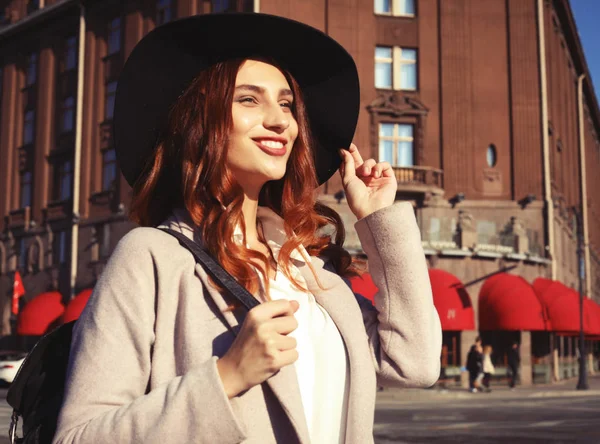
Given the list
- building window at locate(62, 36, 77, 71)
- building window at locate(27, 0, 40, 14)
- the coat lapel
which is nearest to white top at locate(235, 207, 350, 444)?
the coat lapel

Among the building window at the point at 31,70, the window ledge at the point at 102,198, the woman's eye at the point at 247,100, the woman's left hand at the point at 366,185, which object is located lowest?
the woman's left hand at the point at 366,185

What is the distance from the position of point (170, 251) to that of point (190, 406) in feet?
1.49

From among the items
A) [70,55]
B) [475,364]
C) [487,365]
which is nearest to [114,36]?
[70,55]

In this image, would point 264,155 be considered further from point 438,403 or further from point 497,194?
point 497,194

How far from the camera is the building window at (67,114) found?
113 ft

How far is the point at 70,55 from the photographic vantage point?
35.4m

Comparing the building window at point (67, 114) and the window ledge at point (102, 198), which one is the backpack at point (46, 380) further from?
the building window at point (67, 114)

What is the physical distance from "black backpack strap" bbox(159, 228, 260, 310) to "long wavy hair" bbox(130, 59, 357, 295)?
52 millimetres

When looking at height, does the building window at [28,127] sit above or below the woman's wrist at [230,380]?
above

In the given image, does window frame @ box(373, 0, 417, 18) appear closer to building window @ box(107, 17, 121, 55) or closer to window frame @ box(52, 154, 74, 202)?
building window @ box(107, 17, 121, 55)

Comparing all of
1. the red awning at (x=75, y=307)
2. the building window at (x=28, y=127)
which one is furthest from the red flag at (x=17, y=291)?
the building window at (x=28, y=127)

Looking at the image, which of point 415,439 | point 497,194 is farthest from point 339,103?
point 497,194

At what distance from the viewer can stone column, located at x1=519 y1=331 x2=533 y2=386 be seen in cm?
2881

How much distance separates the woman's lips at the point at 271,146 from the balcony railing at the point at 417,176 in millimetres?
25231
